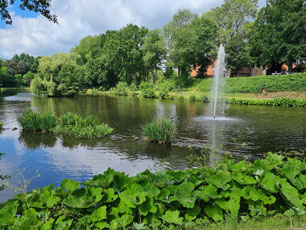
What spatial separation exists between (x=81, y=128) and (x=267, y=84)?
35720 mm

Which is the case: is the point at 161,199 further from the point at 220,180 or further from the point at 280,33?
the point at 280,33

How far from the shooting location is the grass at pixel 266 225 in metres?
3.60

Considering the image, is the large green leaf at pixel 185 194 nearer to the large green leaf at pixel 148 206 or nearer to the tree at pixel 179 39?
the large green leaf at pixel 148 206

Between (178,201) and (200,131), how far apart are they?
11.7m

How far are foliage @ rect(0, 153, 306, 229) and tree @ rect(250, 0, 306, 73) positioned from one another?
43306 mm

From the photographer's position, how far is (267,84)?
40.6 metres

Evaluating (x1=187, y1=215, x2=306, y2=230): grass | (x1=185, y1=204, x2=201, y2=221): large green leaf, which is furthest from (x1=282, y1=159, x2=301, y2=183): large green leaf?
(x1=185, y1=204, x2=201, y2=221): large green leaf

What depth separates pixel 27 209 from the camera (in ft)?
11.0

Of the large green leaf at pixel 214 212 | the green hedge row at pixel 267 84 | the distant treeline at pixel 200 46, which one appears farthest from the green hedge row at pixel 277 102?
the large green leaf at pixel 214 212

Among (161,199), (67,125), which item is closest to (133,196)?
(161,199)

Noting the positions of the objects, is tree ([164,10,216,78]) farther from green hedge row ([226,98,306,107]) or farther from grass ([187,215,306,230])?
grass ([187,215,306,230])

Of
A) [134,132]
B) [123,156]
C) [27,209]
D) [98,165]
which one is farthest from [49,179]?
[134,132]

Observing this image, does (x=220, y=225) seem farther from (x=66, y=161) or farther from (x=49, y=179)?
(x=66, y=161)

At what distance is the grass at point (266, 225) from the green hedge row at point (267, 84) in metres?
39.3
